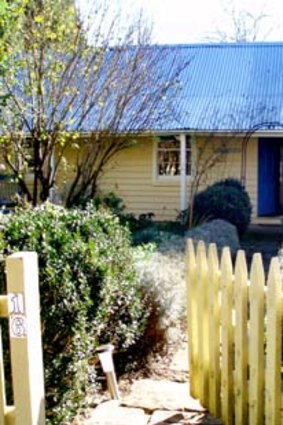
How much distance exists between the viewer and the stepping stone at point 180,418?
4379 mm

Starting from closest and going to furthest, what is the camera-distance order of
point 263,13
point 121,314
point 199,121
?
point 121,314 < point 199,121 < point 263,13

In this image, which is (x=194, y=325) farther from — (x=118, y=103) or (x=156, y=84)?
(x=156, y=84)

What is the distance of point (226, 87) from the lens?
1805cm

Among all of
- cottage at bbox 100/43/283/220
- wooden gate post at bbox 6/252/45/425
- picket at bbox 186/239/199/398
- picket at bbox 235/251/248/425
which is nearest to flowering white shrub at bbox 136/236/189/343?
picket at bbox 186/239/199/398

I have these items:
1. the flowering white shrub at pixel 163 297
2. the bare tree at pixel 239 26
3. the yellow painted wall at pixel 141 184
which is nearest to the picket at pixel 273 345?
the flowering white shrub at pixel 163 297

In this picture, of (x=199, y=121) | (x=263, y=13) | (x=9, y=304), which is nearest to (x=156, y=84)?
(x=199, y=121)

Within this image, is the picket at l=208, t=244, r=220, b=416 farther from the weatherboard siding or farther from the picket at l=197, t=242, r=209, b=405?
the weatherboard siding

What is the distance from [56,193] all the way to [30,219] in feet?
32.8

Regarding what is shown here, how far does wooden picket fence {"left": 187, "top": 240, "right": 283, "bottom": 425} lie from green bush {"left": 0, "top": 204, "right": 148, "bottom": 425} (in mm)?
724

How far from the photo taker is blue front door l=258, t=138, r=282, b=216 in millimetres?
18047

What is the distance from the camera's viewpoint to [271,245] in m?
14.2

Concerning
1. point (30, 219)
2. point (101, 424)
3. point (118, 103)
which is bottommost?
point (101, 424)

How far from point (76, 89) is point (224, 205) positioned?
5.04m

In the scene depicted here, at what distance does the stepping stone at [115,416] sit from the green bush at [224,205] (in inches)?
390
